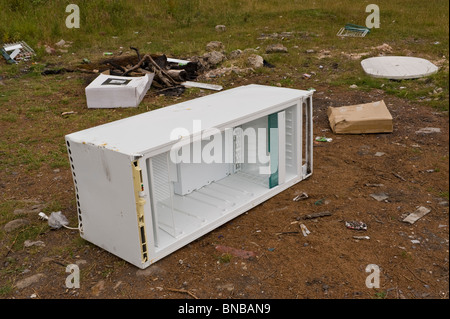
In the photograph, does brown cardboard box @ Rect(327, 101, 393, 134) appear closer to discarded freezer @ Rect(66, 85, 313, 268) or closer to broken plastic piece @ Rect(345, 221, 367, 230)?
discarded freezer @ Rect(66, 85, 313, 268)

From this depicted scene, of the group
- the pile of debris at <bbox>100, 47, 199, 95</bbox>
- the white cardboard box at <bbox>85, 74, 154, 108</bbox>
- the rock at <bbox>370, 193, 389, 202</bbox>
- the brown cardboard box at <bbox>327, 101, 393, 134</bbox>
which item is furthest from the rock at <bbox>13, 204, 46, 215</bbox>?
the pile of debris at <bbox>100, 47, 199, 95</bbox>

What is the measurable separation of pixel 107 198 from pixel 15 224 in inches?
47.9

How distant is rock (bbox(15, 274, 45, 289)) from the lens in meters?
3.08

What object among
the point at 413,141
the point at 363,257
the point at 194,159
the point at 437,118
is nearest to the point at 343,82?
the point at 437,118

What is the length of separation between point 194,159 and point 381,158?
2074mm

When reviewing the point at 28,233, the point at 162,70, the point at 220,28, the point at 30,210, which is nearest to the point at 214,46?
A: the point at 162,70

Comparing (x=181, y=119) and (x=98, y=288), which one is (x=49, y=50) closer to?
(x=181, y=119)

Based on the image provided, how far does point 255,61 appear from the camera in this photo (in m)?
8.34

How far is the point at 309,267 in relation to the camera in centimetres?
310

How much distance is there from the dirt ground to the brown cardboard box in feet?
3.04

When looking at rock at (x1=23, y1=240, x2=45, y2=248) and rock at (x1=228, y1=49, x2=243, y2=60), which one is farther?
rock at (x1=228, y1=49, x2=243, y2=60)

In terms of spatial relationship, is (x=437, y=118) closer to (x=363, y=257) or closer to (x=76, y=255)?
(x=363, y=257)

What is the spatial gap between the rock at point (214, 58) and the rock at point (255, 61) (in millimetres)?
556

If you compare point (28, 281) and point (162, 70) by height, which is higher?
point (162, 70)
